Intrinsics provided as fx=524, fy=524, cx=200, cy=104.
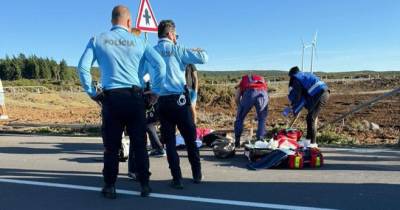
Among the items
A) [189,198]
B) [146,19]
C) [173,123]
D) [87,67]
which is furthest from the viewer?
[146,19]

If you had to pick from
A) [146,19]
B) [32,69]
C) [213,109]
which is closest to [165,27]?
[146,19]

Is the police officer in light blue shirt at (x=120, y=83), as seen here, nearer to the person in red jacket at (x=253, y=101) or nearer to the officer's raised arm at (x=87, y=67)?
the officer's raised arm at (x=87, y=67)

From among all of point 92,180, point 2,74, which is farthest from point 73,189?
point 2,74

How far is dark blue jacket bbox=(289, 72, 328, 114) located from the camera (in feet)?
32.8

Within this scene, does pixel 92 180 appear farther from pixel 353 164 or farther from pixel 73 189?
pixel 353 164

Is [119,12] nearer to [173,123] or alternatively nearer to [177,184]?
[173,123]

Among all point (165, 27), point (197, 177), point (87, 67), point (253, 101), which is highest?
point (165, 27)

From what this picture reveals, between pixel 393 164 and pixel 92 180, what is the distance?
456cm

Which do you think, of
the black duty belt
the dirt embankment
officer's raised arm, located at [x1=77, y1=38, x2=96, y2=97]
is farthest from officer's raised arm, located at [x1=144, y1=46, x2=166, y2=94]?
the dirt embankment

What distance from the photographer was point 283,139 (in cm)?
870

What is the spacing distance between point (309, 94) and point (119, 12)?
16.8ft

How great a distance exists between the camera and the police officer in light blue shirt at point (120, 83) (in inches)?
232

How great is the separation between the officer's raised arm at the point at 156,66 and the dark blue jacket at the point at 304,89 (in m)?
4.53

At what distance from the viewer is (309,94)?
1005 centimetres
